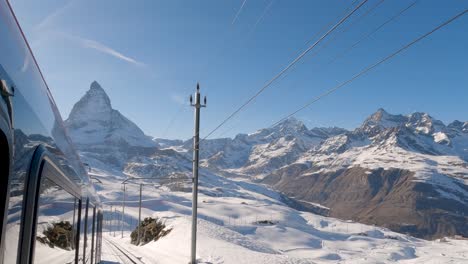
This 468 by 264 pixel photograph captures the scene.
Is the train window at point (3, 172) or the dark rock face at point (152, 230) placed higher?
the train window at point (3, 172)

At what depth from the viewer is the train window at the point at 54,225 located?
14.1 ft

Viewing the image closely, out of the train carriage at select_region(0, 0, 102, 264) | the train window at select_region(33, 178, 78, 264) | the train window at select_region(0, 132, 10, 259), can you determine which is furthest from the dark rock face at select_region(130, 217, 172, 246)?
the train window at select_region(0, 132, 10, 259)

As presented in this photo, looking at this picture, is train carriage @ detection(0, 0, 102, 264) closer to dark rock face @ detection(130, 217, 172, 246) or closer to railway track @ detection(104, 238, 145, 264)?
railway track @ detection(104, 238, 145, 264)

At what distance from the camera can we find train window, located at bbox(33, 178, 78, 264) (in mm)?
4312

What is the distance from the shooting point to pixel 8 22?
11.3ft

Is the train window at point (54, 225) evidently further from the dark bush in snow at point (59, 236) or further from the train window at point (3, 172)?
the train window at point (3, 172)

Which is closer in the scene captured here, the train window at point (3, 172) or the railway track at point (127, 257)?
the train window at point (3, 172)

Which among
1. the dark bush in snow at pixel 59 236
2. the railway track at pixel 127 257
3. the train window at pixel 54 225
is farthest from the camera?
the railway track at pixel 127 257

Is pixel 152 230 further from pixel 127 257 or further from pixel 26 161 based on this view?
pixel 26 161

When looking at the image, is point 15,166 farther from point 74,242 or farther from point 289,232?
point 289,232

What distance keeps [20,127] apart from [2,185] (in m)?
0.64

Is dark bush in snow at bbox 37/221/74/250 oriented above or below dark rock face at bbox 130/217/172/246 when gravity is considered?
above

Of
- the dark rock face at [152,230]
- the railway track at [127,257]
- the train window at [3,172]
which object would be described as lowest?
the dark rock face at [152,230]

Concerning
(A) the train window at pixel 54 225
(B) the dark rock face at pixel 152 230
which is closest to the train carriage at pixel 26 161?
(A) the train window at pixel 54 225
